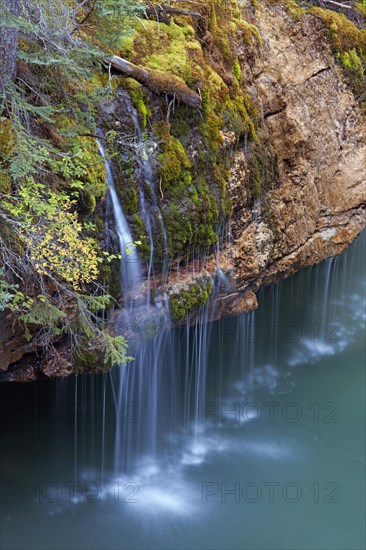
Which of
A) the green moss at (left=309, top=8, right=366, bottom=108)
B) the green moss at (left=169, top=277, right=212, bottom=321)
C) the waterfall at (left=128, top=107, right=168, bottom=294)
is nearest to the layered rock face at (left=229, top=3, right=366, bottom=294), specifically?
the green moss at (left=309, top=8, right=366, bottom=108)

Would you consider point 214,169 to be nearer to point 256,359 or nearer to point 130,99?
point 130,99

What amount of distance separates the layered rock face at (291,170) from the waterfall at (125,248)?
589 mm

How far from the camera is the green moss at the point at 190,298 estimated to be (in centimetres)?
597

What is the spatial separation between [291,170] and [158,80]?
8.58 ft

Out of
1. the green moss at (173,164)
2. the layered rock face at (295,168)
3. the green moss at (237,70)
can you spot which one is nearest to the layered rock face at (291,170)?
the layered rock face at (295,168)

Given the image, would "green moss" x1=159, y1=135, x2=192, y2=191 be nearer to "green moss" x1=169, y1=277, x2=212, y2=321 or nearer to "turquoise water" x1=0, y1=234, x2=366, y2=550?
"green moss" x1=169, y1=277, x2=212, y2=321

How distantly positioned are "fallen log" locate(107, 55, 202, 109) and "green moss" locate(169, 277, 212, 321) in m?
2.13

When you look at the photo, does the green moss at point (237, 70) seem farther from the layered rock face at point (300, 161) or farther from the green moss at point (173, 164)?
the green moss at point (173, 164)

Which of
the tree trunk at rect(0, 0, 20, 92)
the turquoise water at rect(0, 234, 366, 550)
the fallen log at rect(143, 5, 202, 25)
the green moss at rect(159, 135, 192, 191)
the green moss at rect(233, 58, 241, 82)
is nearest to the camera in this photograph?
the tree trunk at rect(0, 0, 20, 92)

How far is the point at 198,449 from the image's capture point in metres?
7.50

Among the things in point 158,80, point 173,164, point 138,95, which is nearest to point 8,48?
point 138,95

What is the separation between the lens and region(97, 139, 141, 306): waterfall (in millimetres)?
5252

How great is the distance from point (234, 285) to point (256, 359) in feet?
10.4

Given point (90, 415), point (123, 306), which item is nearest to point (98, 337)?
point (123, 306)
